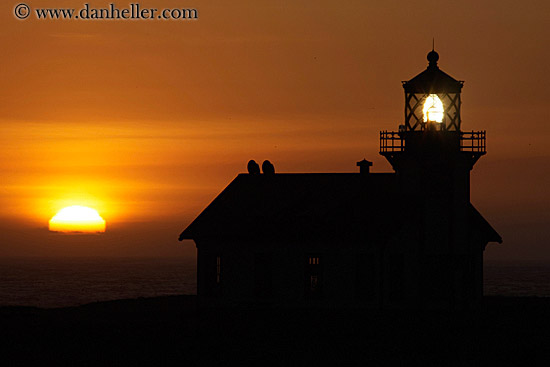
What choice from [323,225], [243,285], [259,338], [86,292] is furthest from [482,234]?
[86,292]

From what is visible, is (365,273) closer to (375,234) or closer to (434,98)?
(375,234)

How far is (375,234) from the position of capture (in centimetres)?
4334

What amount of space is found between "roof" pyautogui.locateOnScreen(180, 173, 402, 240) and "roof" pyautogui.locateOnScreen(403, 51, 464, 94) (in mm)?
3732

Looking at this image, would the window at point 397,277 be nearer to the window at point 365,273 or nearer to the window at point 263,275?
the window at point 365,273

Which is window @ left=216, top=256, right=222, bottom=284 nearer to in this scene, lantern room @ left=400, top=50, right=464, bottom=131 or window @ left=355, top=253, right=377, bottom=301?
window @ left=355, top=253, right=377, bottom=301

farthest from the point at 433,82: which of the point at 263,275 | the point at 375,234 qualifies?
the point at 263,275

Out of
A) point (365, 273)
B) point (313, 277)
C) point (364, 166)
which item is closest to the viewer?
point (365, 273)

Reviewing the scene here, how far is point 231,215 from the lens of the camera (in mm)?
46531

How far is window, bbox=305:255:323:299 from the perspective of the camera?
43.7m

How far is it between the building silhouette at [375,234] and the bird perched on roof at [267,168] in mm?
2195

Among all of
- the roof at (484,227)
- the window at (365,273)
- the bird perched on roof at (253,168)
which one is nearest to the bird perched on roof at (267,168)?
the bird perched on roof at (253,168)

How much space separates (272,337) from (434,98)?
530 inches

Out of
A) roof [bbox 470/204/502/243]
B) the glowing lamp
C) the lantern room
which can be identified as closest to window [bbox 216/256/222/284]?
the lantern room

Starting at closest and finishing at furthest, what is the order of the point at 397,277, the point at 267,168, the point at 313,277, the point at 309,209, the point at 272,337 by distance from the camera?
the point at 272,337 → the point at 313,277 → the point at 397,277 → the point at 309,209 → the point at 267,168
